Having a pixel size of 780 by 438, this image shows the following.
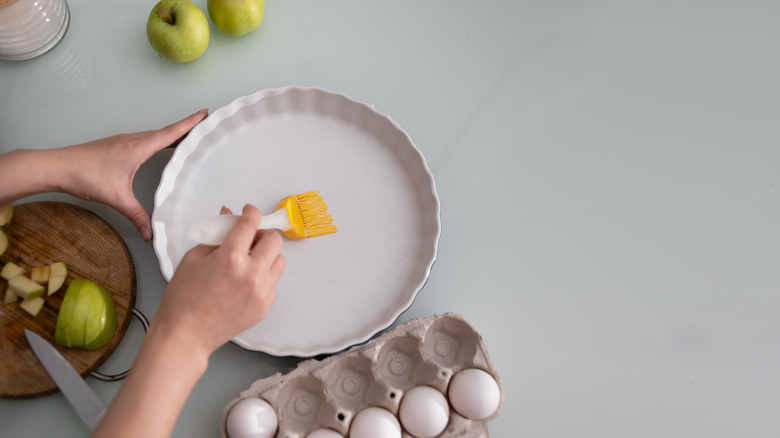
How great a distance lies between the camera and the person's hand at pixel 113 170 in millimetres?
915

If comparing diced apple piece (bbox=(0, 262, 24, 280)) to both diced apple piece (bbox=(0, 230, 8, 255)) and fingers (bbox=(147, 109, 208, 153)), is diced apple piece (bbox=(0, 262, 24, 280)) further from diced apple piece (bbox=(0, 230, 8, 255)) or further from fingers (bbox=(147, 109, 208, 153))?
fingers (bbox=(147, 109, 208, 153))

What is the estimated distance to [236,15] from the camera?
1.07 m

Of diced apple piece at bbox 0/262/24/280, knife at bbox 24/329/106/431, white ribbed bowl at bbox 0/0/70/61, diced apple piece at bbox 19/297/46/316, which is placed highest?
white ribbed bowl at bbox 0/0/70/61

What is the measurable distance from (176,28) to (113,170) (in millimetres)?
326

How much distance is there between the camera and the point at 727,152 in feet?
3.73

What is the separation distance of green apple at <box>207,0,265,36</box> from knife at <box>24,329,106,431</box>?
27.4 inches

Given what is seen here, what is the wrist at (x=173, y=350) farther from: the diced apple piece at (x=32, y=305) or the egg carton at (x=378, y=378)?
the diced apple piece at (x=32, y=305)

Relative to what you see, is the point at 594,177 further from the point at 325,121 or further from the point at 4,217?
the point at 4,217

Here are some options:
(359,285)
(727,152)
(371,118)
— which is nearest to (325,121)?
(371,118)

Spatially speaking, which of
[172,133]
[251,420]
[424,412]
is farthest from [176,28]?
[424,412]

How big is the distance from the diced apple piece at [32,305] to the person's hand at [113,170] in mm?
197

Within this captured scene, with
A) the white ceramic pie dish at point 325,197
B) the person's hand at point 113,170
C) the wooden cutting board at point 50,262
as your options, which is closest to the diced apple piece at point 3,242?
the wooden cutting board at point 50,262

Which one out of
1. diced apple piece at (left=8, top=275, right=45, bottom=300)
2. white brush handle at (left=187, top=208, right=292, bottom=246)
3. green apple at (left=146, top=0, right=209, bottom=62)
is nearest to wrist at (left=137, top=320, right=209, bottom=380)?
white brush handle at (left=187, top=208, right=292, bottom=246)

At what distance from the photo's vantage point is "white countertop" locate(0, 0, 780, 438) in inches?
38.6
